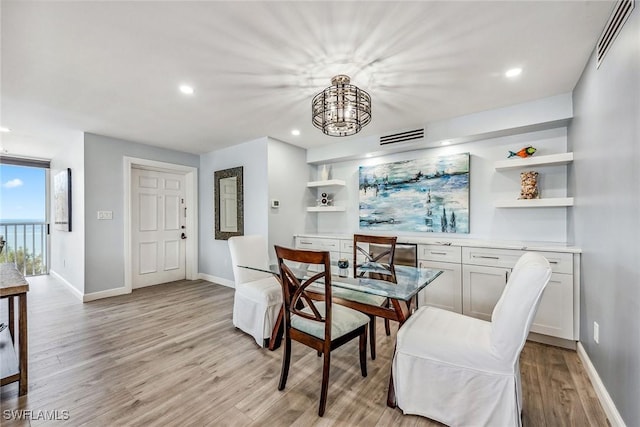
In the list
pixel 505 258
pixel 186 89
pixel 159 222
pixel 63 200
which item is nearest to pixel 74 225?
pixel 63 200

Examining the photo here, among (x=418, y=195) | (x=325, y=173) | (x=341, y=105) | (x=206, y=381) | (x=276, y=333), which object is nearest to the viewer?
(x=206, y=381)

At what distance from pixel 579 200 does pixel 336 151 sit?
2874 mm

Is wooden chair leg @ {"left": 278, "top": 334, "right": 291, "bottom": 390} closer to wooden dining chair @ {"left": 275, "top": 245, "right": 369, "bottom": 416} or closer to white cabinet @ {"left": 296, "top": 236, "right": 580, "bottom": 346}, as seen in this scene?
wooden dining chair @ {"left": 275, "top": 245, "right": 369, "bottom": 416}

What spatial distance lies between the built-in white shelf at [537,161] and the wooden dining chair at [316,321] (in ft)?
7.55

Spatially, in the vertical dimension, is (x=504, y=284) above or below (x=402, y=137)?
below

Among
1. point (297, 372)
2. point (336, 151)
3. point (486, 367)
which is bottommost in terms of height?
point (297, 372)

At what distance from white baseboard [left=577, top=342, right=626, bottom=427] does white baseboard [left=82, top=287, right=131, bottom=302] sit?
5257 mm

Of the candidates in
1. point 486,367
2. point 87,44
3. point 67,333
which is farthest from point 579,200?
point 67,333

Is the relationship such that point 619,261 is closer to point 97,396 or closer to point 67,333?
point 97,396

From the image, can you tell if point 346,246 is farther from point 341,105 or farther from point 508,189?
point 341,105

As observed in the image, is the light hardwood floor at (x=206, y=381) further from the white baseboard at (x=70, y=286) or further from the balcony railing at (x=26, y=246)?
the balcony railing at (x=26, y=246)

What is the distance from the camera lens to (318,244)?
4.11 meters

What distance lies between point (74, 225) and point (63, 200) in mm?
598

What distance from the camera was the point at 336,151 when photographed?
421 cm
